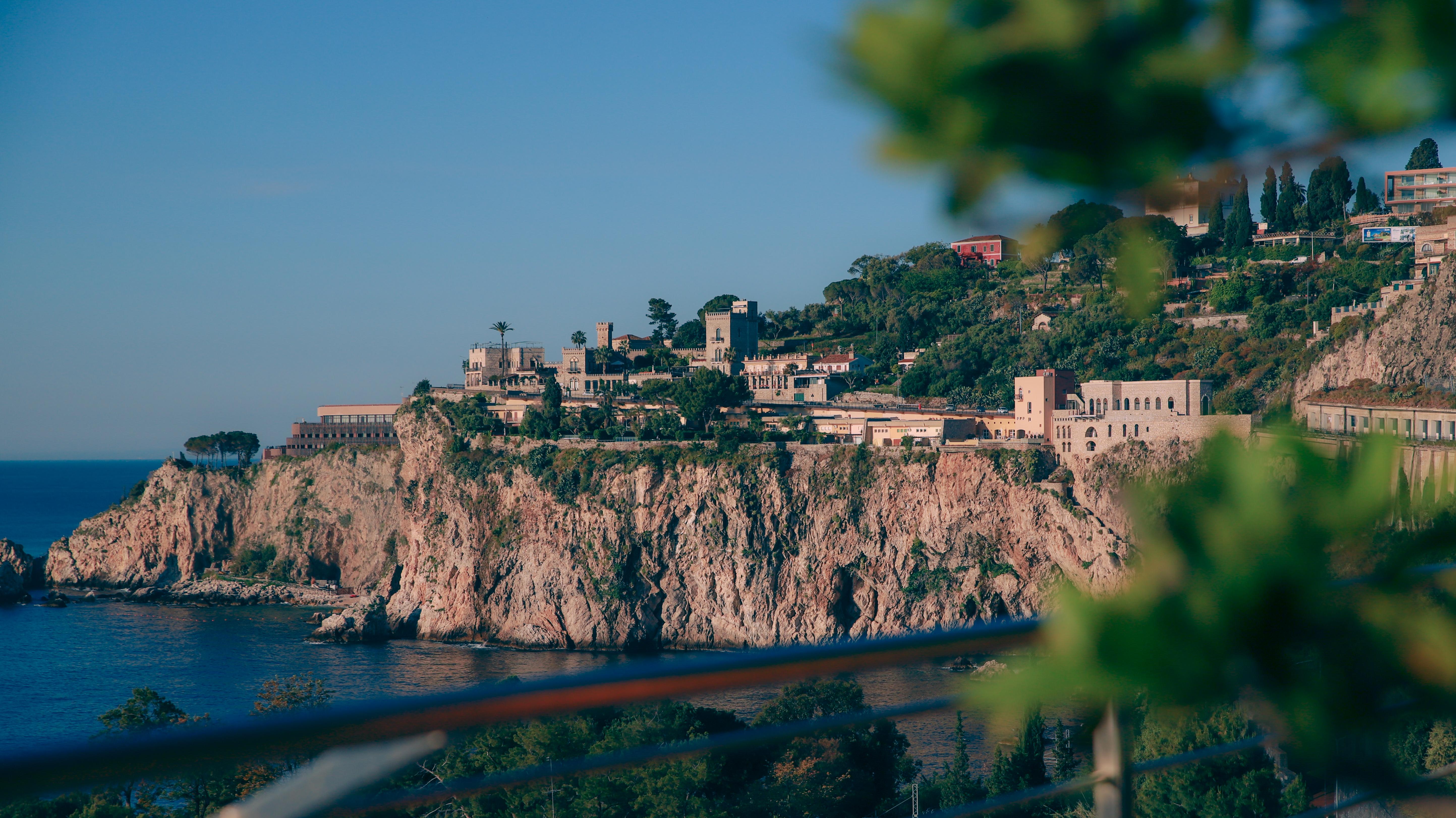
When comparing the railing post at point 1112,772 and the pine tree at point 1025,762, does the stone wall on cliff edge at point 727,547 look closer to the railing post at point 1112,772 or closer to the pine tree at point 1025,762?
the pine tree at point 1025,762

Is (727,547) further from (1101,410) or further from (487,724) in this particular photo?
(487,724)

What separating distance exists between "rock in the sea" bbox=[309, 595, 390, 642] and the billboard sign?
37413 millimetres

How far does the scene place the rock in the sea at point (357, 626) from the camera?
3650cm

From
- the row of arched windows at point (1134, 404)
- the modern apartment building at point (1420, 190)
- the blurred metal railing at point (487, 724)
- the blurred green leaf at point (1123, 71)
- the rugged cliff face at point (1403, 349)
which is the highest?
the modern apartment building at point (1420, 190)

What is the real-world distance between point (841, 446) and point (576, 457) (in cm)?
832

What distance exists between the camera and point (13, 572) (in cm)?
4725

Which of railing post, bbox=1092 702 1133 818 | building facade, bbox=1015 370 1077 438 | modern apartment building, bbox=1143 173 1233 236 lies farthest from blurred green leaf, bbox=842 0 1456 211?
building facade, bbox=1015 370 1077 438

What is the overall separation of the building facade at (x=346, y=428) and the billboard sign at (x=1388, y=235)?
41.3m

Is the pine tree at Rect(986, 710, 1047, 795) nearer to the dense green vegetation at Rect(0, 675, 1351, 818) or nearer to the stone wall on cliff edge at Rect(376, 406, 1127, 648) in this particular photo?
the dense green vegetation at Rect(0, 675, 1351, 818)

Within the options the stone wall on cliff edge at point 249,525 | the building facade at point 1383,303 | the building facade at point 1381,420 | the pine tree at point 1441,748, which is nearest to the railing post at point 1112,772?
the building facade at point 1381,420

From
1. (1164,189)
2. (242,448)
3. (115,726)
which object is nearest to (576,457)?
(115,726)

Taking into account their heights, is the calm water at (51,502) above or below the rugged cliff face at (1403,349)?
below

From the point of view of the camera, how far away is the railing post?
1.47m

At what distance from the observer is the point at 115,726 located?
1778cm
